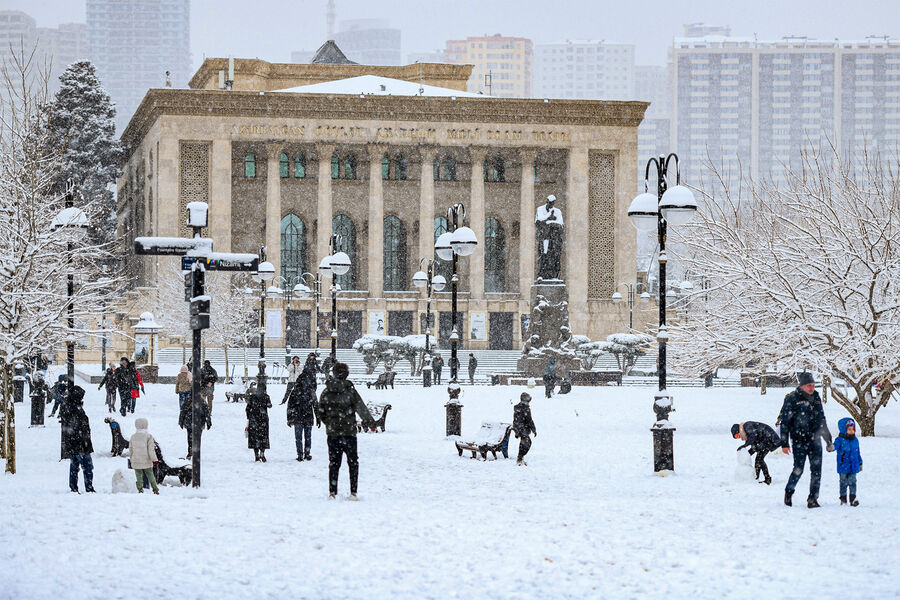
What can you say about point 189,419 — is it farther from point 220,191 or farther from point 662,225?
point 220,191

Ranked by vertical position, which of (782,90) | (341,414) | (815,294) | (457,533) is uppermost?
(782,90)

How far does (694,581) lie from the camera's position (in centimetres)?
925

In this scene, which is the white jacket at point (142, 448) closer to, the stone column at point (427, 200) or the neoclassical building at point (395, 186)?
the neoclassical building at point (395, 186)

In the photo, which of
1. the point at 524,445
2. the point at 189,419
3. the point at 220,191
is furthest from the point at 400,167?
the point at 524,445

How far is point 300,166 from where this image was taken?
73.6 m

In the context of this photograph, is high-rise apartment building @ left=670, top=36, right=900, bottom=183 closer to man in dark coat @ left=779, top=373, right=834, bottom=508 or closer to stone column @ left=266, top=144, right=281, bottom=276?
stone column @ left=266, top=144, right=281, bottom=276

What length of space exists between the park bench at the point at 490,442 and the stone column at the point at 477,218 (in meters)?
50.7

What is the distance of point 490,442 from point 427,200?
53.3 meters

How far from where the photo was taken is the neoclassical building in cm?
6762

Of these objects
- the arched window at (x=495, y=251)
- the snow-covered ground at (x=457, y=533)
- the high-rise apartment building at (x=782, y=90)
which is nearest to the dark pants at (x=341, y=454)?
the snow-covered ground at (x=457, y=533)

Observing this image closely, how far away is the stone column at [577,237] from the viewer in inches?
2766

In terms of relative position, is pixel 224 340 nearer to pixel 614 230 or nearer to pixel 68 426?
pixel 614 230

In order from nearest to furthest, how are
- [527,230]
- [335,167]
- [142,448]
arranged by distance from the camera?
[142,448] → [527,230] → [335,167]

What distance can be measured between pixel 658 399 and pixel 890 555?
21.4ft
